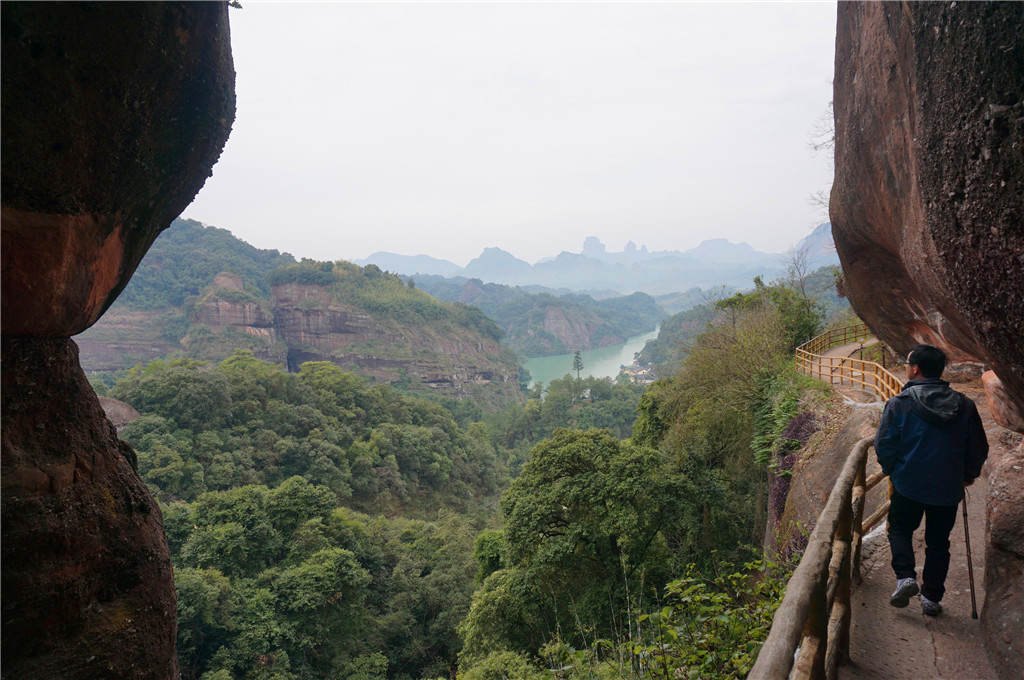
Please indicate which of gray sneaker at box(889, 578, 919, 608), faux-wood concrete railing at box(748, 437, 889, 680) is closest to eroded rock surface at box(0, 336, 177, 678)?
faux-wood concrete railing at box(748, 437, 889, 680)

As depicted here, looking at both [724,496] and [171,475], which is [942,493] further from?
[171,475]

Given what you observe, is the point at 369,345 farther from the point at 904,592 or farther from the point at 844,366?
the point at 904,592

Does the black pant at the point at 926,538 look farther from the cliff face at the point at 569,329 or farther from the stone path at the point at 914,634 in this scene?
the cliff face at the point at 569,329

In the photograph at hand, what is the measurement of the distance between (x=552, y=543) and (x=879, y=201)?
9353mm

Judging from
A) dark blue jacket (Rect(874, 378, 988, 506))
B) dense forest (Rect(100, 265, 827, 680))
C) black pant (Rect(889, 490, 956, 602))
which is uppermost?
dark blue jacket (Rect(874, 378, 988, 506))

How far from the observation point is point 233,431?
3353cm

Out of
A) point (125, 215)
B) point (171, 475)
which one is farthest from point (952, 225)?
point (171, 475)

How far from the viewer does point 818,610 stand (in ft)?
5.89

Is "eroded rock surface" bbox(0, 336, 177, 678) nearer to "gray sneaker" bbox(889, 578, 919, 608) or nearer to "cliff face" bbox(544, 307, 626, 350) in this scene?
"gray sneaker" bbox(889, 578, 919, 608)

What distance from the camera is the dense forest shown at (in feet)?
20.9

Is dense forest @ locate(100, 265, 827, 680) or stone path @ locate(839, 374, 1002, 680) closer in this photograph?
stone path @ locate(839, 374, 1002, 680)

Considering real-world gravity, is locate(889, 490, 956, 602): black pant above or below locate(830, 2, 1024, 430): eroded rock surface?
below

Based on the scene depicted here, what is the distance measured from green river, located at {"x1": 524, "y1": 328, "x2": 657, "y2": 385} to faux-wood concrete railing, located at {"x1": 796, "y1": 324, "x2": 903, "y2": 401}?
280 ft

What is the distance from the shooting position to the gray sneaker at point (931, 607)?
2.60 m
